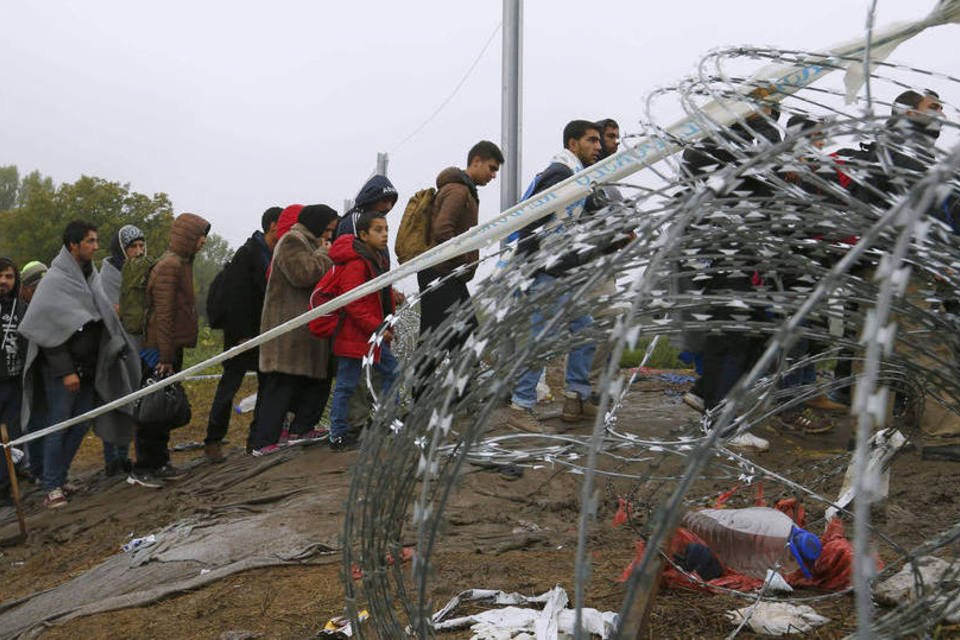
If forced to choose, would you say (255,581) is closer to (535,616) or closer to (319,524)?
(319,524)

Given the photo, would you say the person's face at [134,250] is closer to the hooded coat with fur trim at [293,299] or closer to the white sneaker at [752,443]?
the hooded coat with fur trim at [293,299]

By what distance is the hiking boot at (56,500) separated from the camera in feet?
18.4

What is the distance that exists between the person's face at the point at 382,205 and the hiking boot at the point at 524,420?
1641mm

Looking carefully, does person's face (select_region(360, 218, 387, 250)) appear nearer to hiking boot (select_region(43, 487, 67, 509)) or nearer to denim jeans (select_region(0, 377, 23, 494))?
hiking boot (select_region(43, 487, 67, 509))

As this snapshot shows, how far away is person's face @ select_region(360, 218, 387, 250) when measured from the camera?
528 cm

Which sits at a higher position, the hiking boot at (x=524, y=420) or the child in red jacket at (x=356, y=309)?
the child in red jacket at (x=356, y=309)

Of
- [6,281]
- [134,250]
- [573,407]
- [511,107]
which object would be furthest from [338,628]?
[511,107]

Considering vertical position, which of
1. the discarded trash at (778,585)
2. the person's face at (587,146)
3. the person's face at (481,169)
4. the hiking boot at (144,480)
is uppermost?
the person's face at (587,146)

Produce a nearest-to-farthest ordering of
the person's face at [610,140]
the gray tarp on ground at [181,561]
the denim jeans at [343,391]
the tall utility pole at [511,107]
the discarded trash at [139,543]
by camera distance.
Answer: the gray tarp on ground at [181,561] → the discarded trash at [139,543] → the denim jeans at [343,391] → the person's face at [610,140] → the tall utility pole at [511,107]

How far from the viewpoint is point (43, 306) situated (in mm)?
5414

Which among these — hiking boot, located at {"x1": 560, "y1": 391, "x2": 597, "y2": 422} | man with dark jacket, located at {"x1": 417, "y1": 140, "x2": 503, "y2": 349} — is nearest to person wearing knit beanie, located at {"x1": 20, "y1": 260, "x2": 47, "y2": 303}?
man with dark jacket, located at {"x1": 417, "y1": 140, "x2": 503, "y2": 349}

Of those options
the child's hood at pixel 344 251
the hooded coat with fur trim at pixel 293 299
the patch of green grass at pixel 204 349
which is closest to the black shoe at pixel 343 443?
the hooded coat with fur trim at pixel 293 299

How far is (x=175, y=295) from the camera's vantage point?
227 inches

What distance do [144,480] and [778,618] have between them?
4.69 metres
